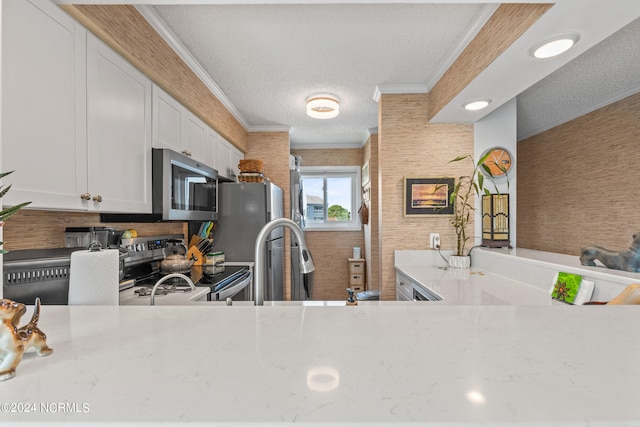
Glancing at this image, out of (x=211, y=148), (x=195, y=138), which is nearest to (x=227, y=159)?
(x=211, y=148)

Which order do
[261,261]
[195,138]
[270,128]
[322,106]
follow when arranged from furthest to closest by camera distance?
1. [270,128]
2. [322,106]
3. [195,138]
4. [261,261]

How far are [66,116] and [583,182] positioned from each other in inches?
182

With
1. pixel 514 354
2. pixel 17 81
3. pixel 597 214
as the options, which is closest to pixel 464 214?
pixel 597 214

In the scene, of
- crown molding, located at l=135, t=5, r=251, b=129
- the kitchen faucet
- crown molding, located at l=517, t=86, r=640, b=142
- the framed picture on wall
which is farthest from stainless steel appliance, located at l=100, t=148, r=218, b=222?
crown molding, located at l=517, t=86, r=640, b=142

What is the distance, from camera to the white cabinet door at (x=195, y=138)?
2410 mm

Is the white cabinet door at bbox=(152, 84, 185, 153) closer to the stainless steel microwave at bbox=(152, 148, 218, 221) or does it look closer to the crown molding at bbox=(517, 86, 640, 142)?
the stainless steel microwave at bbox=(152, 148, 218, 221)

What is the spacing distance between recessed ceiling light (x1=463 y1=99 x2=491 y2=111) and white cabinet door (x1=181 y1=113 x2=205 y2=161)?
2142 mm

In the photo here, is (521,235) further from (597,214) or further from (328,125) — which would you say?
(328,125)

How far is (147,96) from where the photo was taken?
6.20ft

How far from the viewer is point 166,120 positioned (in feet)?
6.92

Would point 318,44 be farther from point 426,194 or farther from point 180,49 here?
point 426,194

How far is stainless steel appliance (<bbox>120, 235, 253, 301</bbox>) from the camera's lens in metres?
1.93

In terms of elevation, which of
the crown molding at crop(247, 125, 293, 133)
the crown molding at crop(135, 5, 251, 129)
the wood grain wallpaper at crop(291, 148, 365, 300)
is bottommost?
the wood grain wallpaper at crop(291, 148, 365, 300)

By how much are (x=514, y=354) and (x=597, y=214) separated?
382cm
